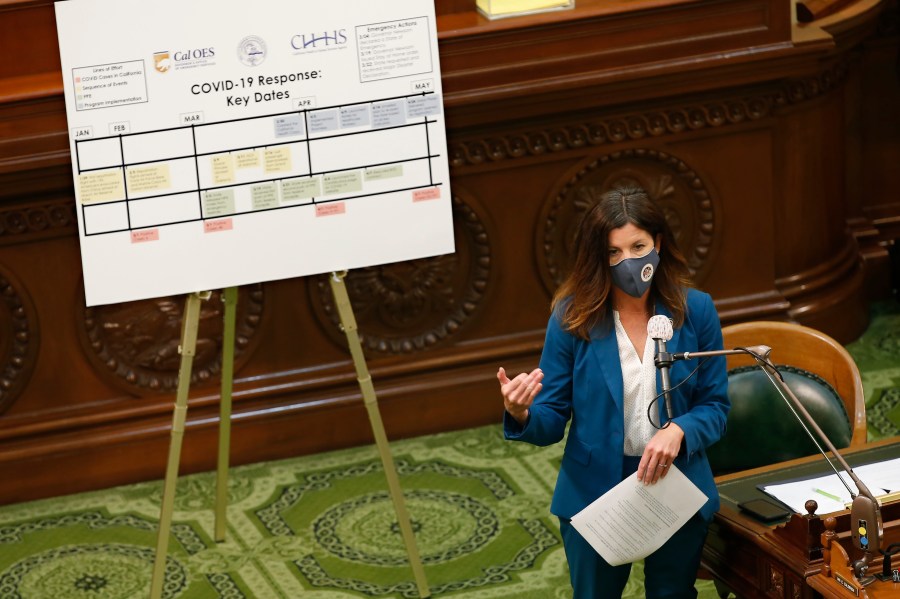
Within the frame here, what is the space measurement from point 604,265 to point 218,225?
157cm

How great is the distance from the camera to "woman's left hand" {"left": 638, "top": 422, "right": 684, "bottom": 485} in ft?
11.0

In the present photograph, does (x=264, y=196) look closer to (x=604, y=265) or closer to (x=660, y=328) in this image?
(x=604, y=265)

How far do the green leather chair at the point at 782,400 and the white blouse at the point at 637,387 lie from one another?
0.76m

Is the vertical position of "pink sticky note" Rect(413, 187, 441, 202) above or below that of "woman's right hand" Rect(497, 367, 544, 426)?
above

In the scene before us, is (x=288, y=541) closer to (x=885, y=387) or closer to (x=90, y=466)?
(x=90, y=466)

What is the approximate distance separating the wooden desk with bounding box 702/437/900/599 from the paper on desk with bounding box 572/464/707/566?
16cm

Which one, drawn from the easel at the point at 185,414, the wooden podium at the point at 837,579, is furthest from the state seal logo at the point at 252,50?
the wooden podium at the point at 837,579

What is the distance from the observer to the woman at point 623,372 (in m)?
3.42

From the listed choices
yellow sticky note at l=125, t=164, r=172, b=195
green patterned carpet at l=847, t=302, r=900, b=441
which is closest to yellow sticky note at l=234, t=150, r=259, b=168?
yellow sticky note at l=125, t=164, r=172, b=195

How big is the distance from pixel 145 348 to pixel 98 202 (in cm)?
142

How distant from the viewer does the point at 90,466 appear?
5750 mm

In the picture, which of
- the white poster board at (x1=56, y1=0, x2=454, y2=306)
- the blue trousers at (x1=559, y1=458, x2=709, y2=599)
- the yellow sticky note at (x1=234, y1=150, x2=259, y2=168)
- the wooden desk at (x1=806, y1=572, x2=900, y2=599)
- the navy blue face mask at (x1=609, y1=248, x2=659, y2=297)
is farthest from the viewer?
the yellow sticky note at (x1=234, y1=150, x2=259, y2=168)

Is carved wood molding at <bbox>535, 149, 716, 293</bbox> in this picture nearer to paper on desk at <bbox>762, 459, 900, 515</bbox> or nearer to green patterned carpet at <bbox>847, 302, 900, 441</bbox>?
green patterned carpet at <bbox>847, 302, 900, 441</bbox>

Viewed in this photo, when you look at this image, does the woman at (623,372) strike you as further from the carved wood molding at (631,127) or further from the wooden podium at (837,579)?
the carved wood molding at (631,127)
